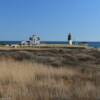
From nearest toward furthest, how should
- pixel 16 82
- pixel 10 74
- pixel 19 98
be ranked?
pixel 19 98 → pixel 16 82 → pixel 10 74

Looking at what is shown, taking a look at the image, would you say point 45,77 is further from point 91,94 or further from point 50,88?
point 91,94

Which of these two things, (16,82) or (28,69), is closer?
(16,82)

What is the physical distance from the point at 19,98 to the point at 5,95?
71 centimetres

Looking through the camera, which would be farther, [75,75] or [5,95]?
[75,75]

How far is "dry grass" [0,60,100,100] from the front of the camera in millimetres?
10117

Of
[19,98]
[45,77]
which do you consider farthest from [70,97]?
[45,77]

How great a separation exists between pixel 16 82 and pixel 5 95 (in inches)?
107

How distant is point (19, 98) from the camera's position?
960 cm

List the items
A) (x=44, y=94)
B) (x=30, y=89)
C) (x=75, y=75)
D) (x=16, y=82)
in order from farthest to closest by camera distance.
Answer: (x=75, y=75) → (x=16, y=82) → (x=30, y=89) → (x=44, y=94)

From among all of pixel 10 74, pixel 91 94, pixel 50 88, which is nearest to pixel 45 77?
pixel 10 74

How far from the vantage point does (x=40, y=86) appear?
12156mm

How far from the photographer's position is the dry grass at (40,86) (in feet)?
33.2

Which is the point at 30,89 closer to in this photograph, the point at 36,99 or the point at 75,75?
the point at 36,99

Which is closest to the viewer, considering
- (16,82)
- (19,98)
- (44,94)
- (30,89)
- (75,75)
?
(19,98)
